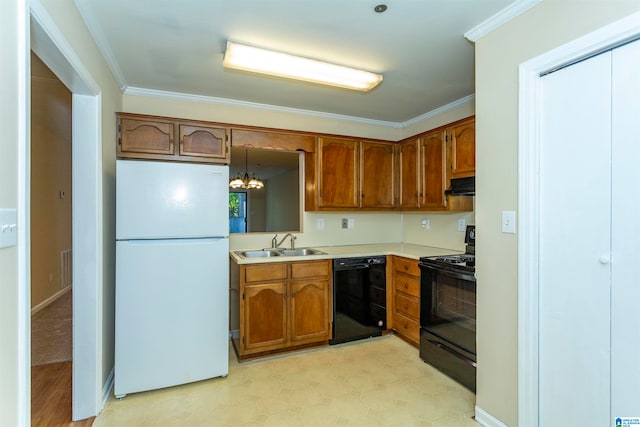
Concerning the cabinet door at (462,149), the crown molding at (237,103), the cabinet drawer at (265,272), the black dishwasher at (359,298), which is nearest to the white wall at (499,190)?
the cabinet door at (462,149)

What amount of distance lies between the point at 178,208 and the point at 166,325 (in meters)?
0.84

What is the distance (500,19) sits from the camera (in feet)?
6.21

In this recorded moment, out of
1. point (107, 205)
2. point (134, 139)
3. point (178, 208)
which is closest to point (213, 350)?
point (178, 208)

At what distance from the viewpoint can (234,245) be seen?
3.43 metres

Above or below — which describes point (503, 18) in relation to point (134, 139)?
above

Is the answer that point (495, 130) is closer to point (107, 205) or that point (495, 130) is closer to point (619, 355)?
point (619, 355)

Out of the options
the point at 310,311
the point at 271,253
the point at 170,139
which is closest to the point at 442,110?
the point at 271,253

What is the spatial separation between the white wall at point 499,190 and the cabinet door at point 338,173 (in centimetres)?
165

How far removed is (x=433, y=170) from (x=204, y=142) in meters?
2.15

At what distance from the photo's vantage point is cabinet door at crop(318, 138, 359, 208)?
3.46m

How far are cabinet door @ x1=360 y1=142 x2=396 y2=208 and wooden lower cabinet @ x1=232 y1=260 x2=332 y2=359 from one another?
0.98 meters

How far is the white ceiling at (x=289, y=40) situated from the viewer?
1849 mm

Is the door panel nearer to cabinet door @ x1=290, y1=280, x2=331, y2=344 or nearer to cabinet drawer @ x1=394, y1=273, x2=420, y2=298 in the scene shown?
cabinet door @ x1=290, y1=280, x2=331, y2=344

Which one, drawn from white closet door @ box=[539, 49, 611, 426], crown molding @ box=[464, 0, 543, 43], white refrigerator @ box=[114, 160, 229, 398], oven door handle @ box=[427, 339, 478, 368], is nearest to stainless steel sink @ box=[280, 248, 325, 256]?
white refrigerator @ box=[114, 160, 229, 398]
